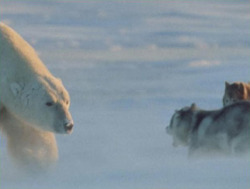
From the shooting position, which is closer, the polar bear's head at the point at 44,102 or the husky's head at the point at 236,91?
the polar bear's head at the point at 44,102

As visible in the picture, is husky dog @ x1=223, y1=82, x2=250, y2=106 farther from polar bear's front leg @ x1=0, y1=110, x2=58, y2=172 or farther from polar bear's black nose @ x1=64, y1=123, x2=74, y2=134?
polar bear's black nose @ x1=64, y1=123, x2=74, y2=134

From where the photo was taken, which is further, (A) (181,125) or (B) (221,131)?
(A) (181,125)

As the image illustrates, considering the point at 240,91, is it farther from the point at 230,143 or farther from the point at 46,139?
the point at 46,139

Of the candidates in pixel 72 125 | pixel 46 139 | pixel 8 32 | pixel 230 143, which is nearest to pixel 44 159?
pixel 46 139

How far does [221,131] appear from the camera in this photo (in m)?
11.1

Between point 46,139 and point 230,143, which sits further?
point 46,139

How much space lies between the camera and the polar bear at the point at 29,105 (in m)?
11.4

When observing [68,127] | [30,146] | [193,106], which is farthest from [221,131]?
[30,146]

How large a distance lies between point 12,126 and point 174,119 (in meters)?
2.53

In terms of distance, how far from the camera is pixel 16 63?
11625 millimetres

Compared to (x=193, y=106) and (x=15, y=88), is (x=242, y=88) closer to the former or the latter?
(x=193, y=106)

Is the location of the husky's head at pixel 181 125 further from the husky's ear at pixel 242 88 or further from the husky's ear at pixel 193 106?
the husky's ear at pixel 242 88

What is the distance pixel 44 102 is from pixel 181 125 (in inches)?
86.4

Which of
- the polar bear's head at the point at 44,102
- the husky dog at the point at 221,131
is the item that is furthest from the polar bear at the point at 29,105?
the husky dog at the point at 221,131
